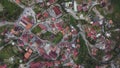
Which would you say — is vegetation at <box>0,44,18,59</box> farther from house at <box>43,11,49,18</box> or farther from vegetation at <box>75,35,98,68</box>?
vegetation at <box>75,35,98,68</box>

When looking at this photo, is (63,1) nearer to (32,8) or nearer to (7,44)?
(32,8)

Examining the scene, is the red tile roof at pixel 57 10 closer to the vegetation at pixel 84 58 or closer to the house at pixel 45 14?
the house at pixel 45 14

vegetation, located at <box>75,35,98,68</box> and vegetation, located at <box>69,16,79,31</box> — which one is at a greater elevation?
vegetation, located at <box>69,16,79,31</box>

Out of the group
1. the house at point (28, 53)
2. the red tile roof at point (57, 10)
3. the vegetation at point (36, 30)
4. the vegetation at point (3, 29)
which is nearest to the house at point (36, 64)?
the house at point (28, 53)

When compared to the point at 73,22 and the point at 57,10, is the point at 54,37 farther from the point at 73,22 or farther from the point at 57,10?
the point at 57,10

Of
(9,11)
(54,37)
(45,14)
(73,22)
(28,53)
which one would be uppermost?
(9,11)

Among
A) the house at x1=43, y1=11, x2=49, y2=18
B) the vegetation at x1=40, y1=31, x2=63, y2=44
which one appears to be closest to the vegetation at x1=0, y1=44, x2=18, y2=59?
the vegetation at x1=40, y1=31, x2=63, y2=44

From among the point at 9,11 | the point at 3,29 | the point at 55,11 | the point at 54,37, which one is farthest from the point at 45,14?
the point at 3,29

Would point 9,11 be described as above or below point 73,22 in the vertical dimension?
above
